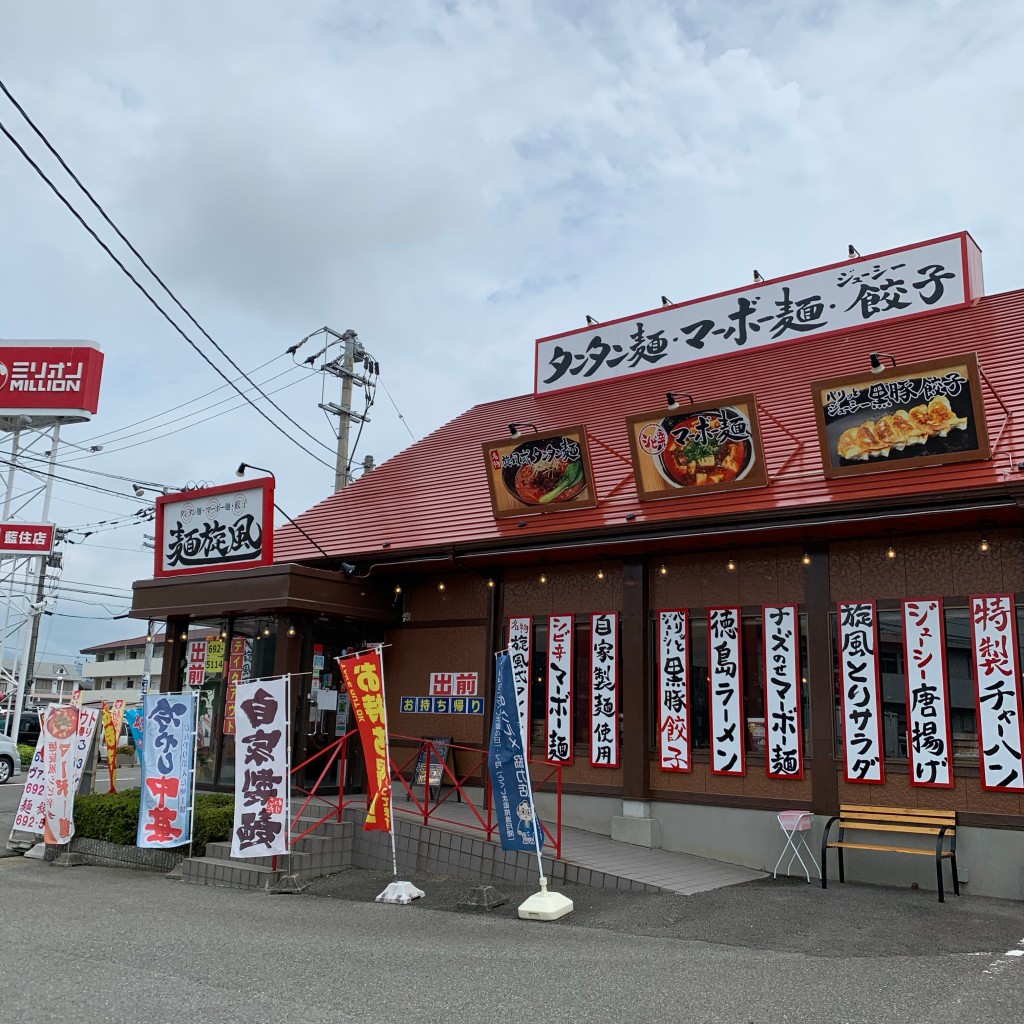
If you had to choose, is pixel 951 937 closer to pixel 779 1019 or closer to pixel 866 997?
pixel 866 997

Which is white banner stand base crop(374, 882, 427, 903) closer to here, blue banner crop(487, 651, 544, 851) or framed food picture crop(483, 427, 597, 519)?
blue banner crop(487, 651, 544, 851)

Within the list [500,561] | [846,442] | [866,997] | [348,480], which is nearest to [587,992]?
[866,997]

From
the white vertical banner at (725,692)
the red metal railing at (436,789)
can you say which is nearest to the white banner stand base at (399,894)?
the red metal railing at (436,789)

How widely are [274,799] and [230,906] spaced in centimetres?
113

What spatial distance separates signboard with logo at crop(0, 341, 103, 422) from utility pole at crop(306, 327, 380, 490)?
23.5 ft

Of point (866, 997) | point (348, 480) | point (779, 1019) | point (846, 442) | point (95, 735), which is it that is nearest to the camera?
point (779, 1019)

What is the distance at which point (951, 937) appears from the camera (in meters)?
7.18

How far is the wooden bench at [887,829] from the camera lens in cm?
Answer: 915

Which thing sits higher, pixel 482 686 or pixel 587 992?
pixel 482 686

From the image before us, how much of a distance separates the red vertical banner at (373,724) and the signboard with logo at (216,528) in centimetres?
391

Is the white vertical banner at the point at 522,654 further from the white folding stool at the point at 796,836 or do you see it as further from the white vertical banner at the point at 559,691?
the white folding stool at the point at 796,836

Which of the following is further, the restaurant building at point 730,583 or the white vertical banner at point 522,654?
the white vertical banner at point 522,654

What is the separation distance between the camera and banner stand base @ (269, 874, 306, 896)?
946cm

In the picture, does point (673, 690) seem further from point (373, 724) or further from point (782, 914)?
point (373, 724)
